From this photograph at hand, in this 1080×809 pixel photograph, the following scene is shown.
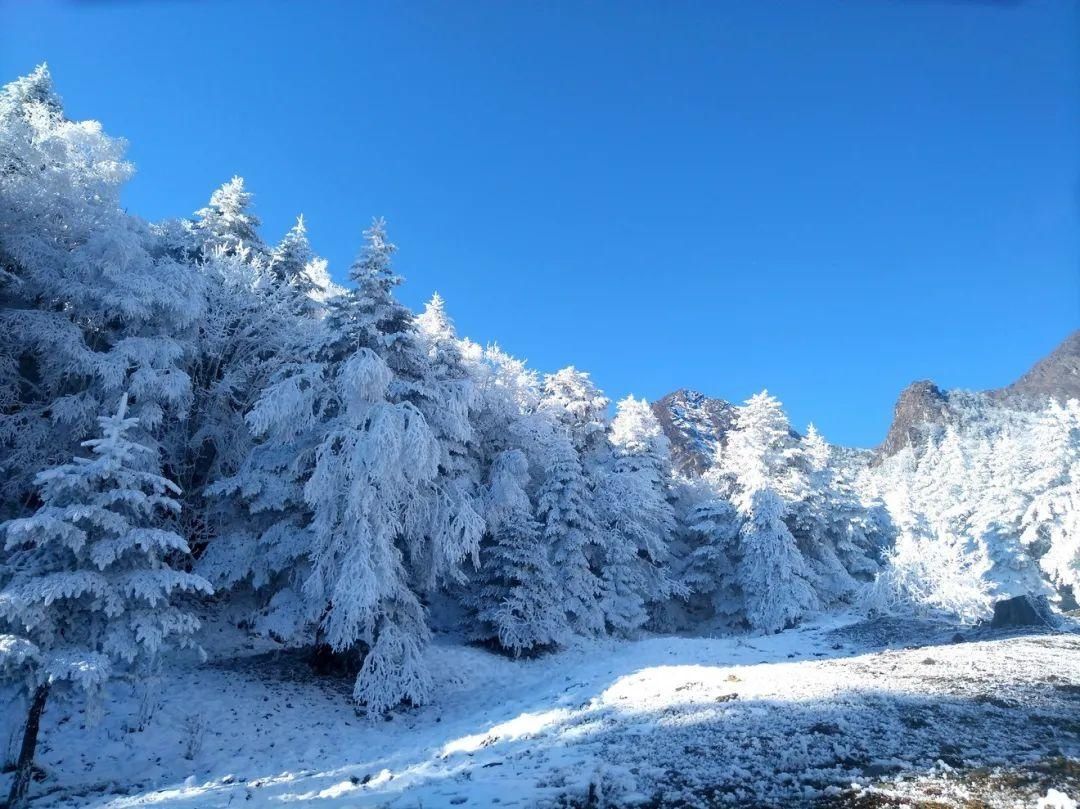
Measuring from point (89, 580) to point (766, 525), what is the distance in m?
26.1

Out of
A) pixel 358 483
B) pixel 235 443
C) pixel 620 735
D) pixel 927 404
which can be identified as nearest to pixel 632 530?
pixel 358 483

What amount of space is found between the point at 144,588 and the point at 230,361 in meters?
12.2

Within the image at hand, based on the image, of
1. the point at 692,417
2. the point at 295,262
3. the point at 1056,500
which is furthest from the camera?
the point at 692,417

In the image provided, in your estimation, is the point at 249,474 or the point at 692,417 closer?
the point at 249,474

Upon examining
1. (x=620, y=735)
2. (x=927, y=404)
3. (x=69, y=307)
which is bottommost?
(x=620, y=735)

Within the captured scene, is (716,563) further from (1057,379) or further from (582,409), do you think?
(1057,379)

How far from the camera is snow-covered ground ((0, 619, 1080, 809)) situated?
5914 millimetres

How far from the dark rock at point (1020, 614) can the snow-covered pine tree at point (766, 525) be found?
366 inches

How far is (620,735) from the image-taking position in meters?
8.05

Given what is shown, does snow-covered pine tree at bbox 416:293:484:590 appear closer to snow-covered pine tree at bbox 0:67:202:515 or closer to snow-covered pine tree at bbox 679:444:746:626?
snow-covered pine tree at bbox 0:67:202:515

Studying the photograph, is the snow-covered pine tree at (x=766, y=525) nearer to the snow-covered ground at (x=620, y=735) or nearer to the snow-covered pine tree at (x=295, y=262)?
the snow-covered ground at (x=620, y=735)

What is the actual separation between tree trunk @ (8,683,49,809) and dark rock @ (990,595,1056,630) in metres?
21.7

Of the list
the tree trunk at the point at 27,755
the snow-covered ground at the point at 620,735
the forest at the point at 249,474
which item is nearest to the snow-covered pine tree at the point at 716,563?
the forest at the point at 249,474

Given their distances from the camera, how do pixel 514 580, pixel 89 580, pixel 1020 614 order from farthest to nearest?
pixel 514 580 → pixel 1020 614 → pixel 89 580
